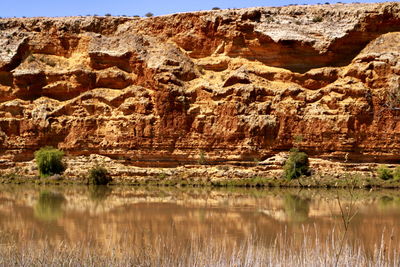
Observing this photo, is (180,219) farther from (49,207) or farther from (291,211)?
(49,207)

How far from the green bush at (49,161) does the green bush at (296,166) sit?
16775mm

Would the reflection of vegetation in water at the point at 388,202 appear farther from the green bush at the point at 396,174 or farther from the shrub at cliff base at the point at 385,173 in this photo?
the shrub at cliff base at the point at 385,173

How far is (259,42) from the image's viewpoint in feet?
159

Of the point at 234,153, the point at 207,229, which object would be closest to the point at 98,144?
the point at 234,153

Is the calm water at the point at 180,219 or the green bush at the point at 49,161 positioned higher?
the green bush at the point at 49,161

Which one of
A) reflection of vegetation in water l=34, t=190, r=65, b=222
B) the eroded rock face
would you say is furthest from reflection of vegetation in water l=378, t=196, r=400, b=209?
reflection of vegetation in water l=34, t=190, r=65, b=222

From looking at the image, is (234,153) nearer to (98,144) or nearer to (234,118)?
(234,118)

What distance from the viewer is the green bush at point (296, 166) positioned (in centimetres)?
4122

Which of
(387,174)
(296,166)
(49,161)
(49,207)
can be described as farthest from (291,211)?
(49,161)

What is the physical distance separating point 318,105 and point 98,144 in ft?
57.4

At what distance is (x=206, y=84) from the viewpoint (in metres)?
47.2

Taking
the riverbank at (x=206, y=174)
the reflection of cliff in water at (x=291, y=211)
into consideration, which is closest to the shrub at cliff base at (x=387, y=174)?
the riverbank at (x=206, y=174)

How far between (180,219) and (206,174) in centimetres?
2336

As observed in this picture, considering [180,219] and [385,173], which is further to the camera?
[385,173]
